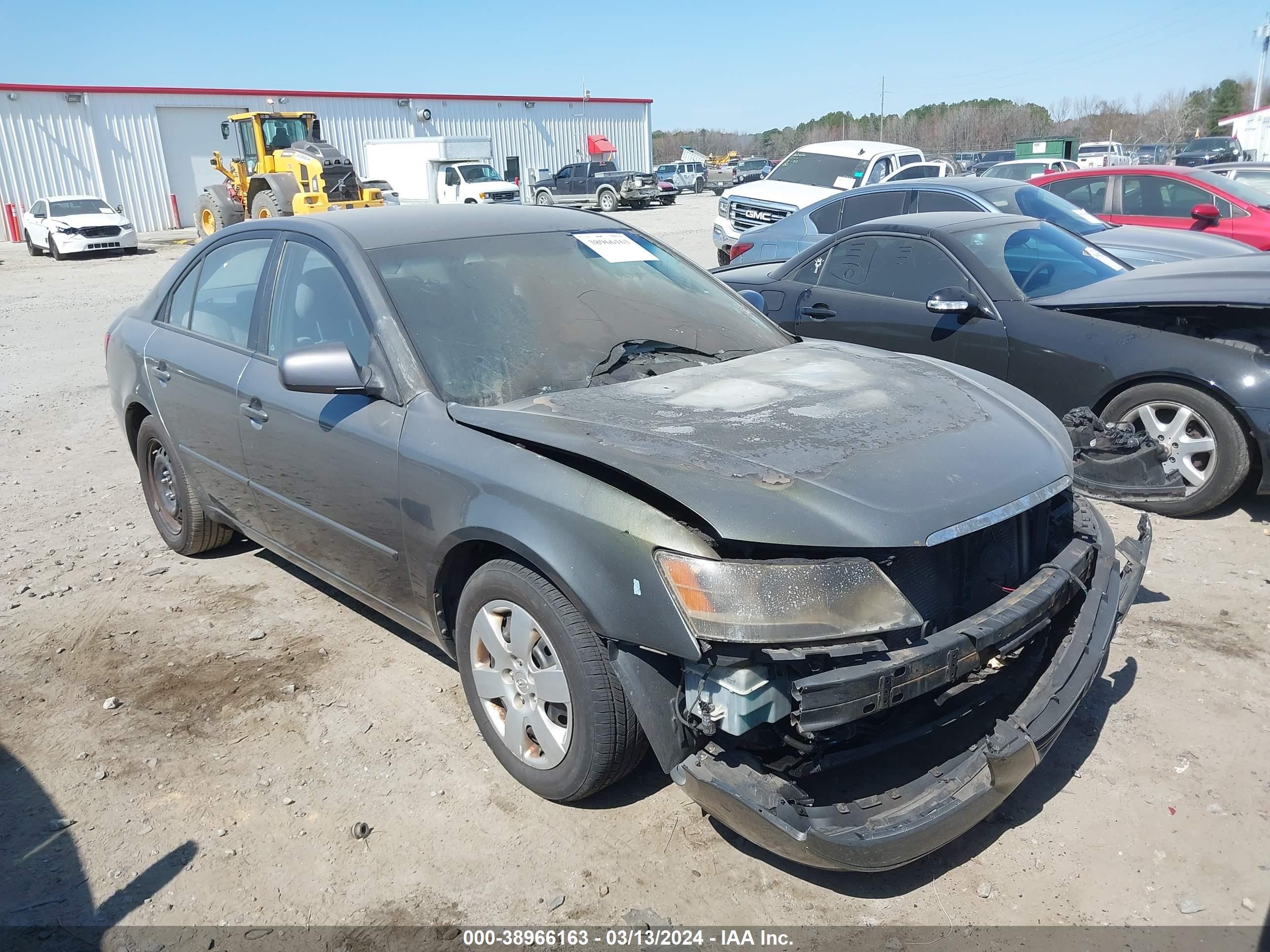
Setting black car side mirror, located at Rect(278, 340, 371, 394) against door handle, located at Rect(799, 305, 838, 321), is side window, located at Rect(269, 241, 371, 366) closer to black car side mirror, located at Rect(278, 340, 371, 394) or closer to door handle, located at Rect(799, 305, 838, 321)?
black car side mirror, located at Rect(278, 340, 371, 394)

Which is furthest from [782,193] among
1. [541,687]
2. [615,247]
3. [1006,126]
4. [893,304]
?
[1006,126]

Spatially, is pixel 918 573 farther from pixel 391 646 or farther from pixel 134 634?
pixel 134 634

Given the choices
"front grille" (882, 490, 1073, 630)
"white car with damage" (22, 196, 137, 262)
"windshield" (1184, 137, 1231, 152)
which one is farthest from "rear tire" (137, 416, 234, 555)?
"windshield" (1184, 137, 1231, 152)

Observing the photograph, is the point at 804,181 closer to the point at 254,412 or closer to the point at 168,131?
the point at 254,412

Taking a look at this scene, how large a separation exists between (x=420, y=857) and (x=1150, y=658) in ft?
9.24

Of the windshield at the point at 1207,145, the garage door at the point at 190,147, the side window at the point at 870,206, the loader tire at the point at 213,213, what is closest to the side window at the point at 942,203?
the side window at the point at 870,206

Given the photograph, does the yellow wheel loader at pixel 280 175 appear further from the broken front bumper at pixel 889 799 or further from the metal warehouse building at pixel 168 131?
the broken front bumper at pixel 889 799

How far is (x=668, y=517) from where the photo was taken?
7.97 ft

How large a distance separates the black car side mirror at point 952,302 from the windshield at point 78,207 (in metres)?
25.3

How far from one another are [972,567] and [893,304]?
3.85 meters

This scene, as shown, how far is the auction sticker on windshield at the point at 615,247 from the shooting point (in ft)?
12.9

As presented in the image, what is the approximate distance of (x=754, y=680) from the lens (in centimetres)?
229

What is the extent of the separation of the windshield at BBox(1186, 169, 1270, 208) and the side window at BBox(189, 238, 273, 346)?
9.91m

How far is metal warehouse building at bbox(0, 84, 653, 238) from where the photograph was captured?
1215 inches
